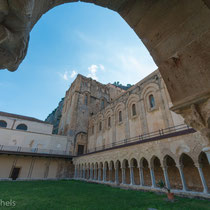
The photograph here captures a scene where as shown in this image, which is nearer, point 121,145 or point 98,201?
point 98,201

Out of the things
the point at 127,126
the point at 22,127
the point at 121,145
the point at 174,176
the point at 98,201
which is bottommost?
the point at 98,201

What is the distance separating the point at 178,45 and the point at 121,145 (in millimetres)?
11281

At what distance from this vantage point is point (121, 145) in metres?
12.1

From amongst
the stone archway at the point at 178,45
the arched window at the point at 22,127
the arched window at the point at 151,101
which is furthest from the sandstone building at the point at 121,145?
the stone archway at the point at 178,45

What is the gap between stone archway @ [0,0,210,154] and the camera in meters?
1.68

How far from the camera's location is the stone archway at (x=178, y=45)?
5.51ft

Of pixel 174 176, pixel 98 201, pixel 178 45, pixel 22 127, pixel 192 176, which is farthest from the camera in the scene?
pixel 22 127

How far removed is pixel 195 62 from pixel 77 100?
28.1 m

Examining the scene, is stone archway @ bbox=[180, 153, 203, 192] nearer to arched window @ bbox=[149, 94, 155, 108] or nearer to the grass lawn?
the grass lawn

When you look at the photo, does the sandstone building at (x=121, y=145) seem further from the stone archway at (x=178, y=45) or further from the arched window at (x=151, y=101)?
the stone archway at (x=178, y=45)

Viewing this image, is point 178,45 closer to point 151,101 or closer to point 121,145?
point 121,145

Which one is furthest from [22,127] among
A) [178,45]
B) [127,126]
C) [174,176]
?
[178,45]

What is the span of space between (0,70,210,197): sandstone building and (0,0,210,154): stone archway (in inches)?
244

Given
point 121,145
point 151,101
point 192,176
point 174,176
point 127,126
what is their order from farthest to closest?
1. point 127,126
2. point 151,101
3. point 121,145
4. point 174,176
5. point 192,176
